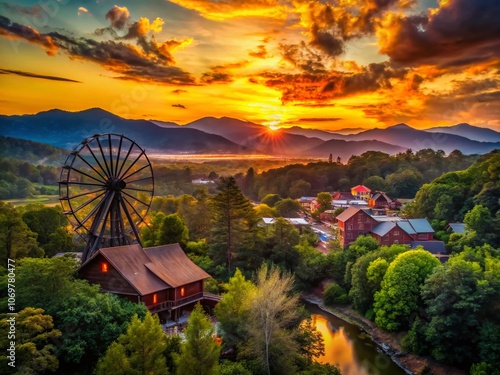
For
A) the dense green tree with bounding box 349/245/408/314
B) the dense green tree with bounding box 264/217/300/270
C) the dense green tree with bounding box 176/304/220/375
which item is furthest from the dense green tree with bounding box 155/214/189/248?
the dense green tree with bounding box 176/304/220/375

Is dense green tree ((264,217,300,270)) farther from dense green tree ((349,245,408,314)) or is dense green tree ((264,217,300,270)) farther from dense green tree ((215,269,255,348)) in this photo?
dense green tree ((215,269,255,348))

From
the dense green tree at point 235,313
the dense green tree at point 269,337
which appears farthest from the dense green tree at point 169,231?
the dense green tree at point 269,337

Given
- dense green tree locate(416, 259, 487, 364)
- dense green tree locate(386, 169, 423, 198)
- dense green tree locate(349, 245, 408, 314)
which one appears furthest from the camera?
dense green tree locate(386, 169, 423, 198)

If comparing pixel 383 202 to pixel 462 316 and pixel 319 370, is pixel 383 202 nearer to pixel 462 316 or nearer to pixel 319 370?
pixel 462 316

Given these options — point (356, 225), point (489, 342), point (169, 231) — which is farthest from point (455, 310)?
point (356, 225)

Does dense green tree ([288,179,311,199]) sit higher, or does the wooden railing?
dense green tree ([288,179,311,199])

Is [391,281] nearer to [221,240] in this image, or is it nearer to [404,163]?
[221,240]
